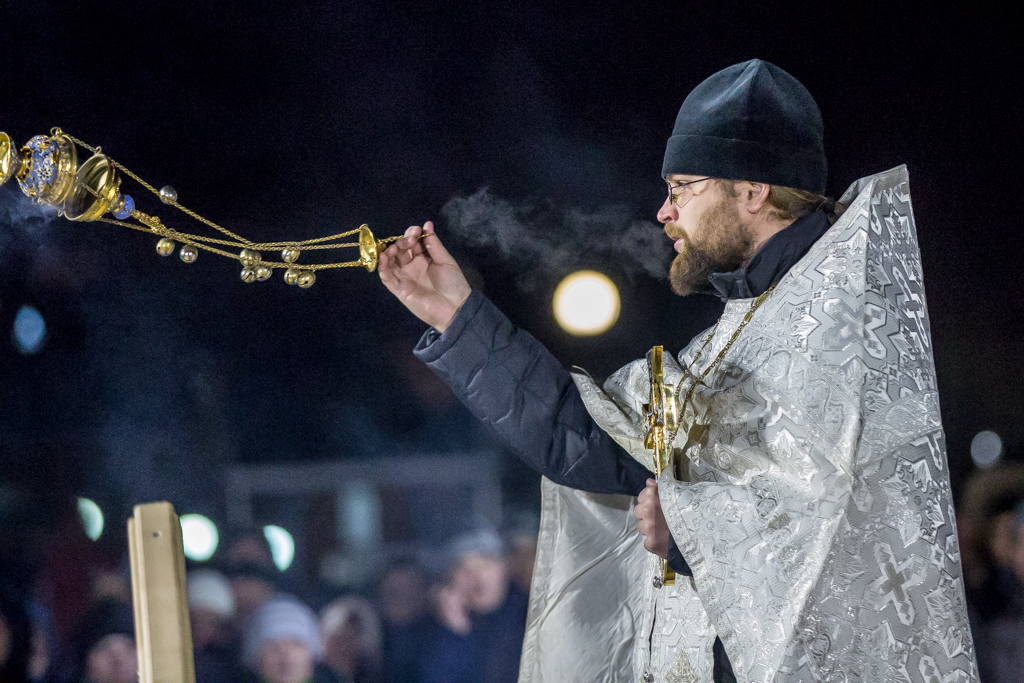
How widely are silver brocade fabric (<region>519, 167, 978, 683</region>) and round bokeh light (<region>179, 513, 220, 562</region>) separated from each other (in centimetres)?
116

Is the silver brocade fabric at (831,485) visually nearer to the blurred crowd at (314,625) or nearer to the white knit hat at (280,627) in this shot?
the blurred crowd at (314,625)

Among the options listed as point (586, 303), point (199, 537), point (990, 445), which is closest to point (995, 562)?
point (990, 445)

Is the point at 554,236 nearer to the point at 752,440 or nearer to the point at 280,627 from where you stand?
the point at 752,440

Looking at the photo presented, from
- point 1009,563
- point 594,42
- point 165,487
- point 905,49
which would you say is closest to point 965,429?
point 1009,563

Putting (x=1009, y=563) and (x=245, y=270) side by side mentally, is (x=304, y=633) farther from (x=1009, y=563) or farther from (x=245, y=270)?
(x=1009, y=563)

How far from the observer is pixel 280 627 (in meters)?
2.37

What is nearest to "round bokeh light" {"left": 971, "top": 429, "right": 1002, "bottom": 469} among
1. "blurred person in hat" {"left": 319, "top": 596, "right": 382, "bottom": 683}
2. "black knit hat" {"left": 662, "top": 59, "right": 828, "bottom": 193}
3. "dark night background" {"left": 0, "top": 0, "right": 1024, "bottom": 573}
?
"dark night background" {"left": 0, "top": 0, "right": 1024, "bottom": 573}

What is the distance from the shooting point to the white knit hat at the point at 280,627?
7.72ft

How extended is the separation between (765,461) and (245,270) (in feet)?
3.53

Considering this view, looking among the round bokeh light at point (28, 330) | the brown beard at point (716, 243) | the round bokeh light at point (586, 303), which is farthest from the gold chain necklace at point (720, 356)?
the round bokeh light at point (28, 330)

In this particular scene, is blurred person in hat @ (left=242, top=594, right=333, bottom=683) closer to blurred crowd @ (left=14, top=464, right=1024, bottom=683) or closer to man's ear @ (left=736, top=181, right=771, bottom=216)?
blurred crowd @ (left=14, top=464, right=1024, bottom=683)

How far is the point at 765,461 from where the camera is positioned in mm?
1655

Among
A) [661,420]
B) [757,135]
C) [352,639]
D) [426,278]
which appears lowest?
[352,639]

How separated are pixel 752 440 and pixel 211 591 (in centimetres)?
142
